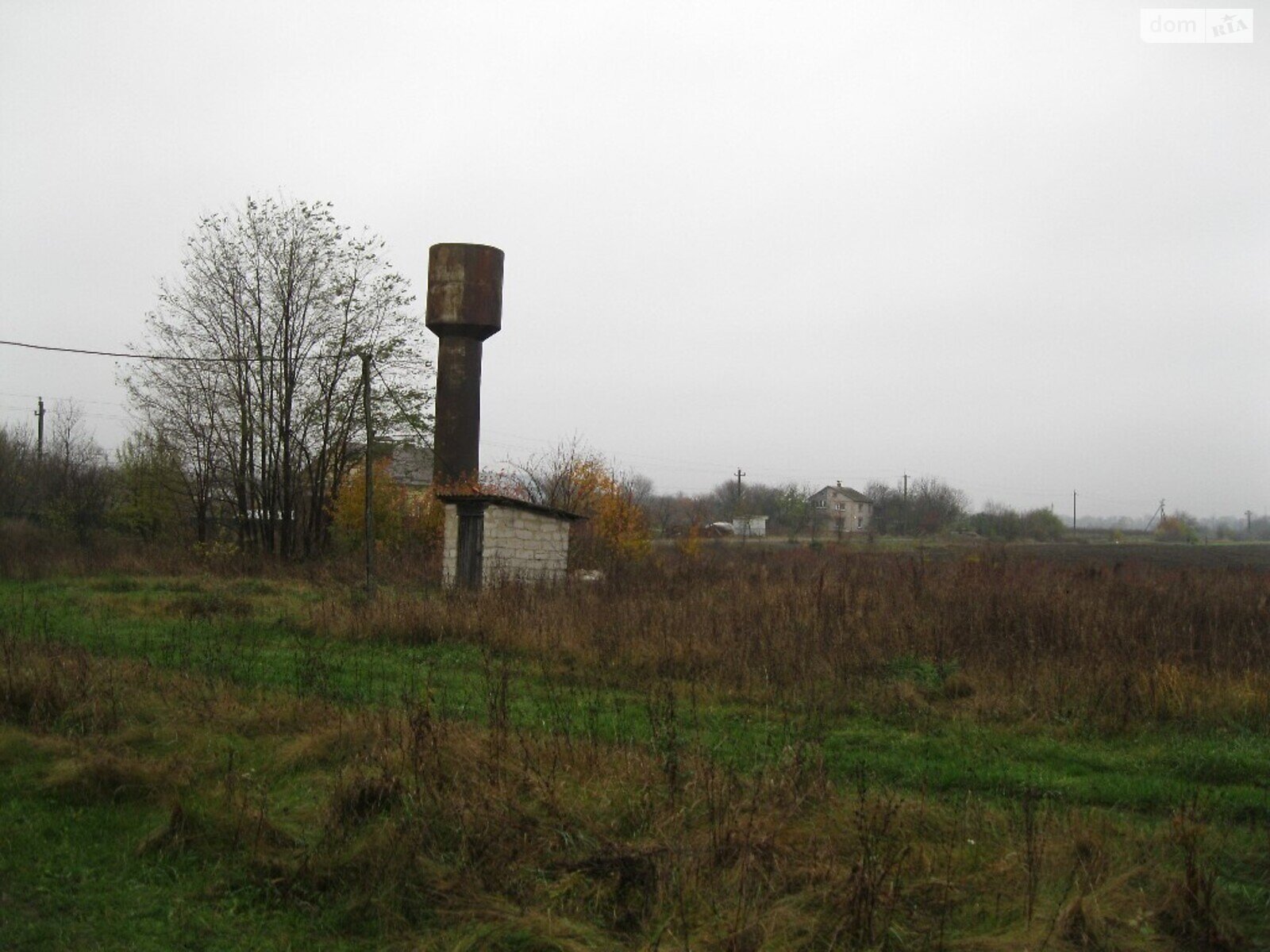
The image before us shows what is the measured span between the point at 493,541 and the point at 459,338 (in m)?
7.83

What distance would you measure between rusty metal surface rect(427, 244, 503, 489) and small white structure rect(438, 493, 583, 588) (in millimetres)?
5187

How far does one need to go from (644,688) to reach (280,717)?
334 centimetres

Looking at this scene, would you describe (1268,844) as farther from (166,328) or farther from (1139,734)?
(166,328)

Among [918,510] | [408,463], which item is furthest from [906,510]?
[408,463]

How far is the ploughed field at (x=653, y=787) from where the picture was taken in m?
4.33

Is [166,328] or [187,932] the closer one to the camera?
[187,932]

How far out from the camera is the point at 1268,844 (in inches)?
197

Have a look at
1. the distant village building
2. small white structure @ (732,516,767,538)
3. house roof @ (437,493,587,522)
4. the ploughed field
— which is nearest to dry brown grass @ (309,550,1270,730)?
the ploughed field

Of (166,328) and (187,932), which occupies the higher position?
(166,328)

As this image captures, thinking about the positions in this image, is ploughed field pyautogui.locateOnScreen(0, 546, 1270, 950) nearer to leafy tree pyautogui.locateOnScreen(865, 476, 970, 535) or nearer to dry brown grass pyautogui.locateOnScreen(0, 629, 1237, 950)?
dry brown grass pyautogui.locateOnScreen(0, 629, 1237, 950)

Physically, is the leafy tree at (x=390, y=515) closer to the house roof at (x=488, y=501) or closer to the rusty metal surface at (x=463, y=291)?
the rusty metal surface at (x=463, y=291)

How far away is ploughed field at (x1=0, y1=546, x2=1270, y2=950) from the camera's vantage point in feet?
14.2

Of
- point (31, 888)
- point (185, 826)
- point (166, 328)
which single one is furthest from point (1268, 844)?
point (166, 328)

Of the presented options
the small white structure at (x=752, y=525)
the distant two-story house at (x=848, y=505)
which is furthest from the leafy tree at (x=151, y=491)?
the distant two-story house at (x=848, y=505)
